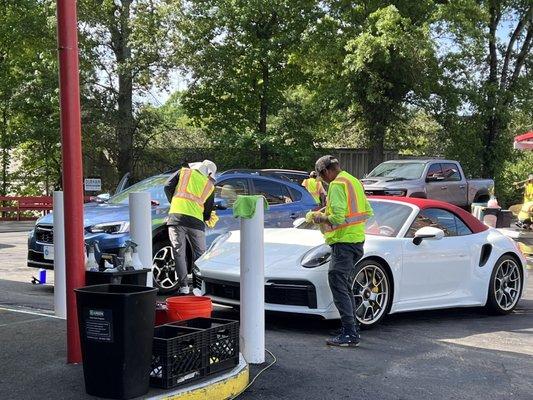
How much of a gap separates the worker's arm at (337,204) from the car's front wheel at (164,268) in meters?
3.03

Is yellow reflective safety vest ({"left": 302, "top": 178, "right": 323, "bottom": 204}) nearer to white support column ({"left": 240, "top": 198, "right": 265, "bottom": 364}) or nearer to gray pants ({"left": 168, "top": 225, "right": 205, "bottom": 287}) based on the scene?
gray pants ({"left": 168, "top": 225, "right": 205, "bottom": 287})

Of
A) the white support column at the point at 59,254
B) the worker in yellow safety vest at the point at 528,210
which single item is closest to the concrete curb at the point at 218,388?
the white support column at the point at 59,254

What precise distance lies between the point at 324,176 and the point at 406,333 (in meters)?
1.93

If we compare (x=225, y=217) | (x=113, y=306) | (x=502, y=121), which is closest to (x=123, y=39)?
(x=502, y=121)

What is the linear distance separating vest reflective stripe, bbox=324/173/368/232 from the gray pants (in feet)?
8.13

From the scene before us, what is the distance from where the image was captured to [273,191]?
10125mm

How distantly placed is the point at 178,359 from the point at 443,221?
178 inches

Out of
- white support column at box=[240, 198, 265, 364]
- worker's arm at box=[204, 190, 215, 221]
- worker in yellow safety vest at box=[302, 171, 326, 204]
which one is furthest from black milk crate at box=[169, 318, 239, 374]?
worker in yellow safety vest at box=[302, 171, 326, 204]

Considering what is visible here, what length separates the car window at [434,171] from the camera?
59.1 ft

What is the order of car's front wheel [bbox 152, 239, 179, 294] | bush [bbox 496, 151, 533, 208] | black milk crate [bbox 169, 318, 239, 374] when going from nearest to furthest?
black milk crate [bbox 169, 318, 239, 374], car's front wheel [bbox 152, 239, 179, 294], bush [bbox 496, 151, 533, 208]

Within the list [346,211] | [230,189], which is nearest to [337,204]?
[346,211]

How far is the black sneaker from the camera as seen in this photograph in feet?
19.9

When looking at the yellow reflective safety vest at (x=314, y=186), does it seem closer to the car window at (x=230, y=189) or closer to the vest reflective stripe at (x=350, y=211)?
the car window at (x=230, y=189)

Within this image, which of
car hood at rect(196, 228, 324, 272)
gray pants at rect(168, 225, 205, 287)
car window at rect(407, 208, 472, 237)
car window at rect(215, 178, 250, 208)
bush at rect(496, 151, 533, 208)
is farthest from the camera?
bush at rect(496, 151, 533, 208)
